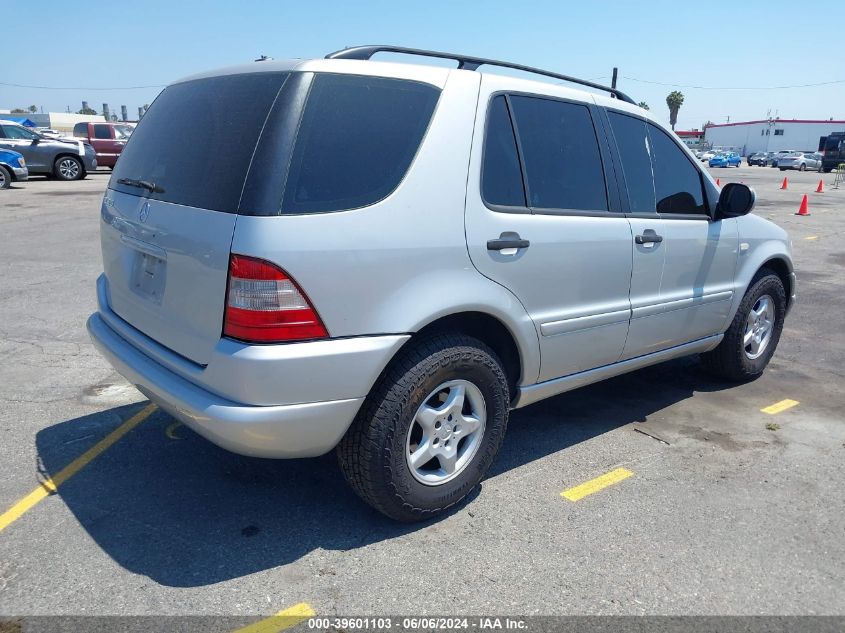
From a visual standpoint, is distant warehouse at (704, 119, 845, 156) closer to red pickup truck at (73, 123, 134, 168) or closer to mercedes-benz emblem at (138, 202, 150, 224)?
red pickup truck at (73, 123, 134, 168)

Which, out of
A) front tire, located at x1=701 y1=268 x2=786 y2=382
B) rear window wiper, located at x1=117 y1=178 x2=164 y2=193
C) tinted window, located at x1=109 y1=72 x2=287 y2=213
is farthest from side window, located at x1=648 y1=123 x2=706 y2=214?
rear window wiper, located at x1=117 y1=178 x2=164 y2=193

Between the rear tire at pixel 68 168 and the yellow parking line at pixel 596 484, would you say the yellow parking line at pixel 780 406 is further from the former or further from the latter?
the rear tire at pixel 68 168

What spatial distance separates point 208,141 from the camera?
9.62 ft

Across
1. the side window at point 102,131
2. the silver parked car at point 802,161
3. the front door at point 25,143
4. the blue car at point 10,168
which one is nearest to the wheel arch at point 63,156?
the front door at point 25,143

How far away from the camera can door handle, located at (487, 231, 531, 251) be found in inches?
123

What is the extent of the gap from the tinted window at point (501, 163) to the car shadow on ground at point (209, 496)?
147cm

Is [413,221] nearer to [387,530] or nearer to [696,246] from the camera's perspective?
[387,530]

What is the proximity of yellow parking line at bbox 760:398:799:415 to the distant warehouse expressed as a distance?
89.3 meters

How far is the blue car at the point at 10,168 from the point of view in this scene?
1814 cm

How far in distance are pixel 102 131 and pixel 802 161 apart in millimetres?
49171

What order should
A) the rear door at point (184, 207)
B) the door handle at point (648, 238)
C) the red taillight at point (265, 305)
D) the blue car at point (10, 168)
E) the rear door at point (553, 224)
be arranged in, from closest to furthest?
the red taillight at point (265, 305) → the rear door at point (184, 207) → the rear door at point (553, 224) → the door handle at point (648, 238) → the blue car at point (10, 168)

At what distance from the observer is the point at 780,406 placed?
4.73 meters

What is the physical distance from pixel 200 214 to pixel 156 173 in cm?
60

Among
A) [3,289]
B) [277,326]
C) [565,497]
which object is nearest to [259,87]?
A: [277,326]
